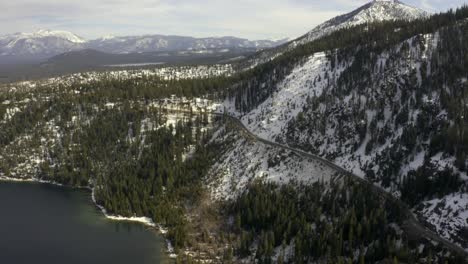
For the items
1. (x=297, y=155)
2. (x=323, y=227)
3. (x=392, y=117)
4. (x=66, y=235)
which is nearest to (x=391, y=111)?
(x=392, y=117)

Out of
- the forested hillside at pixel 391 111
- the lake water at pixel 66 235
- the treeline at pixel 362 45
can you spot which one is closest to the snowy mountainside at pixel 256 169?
the forested hillside at pixel 391 111

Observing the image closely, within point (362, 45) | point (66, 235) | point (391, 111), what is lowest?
point (66, 235)

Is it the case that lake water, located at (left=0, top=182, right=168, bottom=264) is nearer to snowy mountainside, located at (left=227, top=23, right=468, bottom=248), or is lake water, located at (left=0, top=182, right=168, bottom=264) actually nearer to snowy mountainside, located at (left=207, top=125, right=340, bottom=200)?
snowy mountainside, located at (left=207, top=125, right=340, bottom=200)

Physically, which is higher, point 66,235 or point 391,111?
point 391,111

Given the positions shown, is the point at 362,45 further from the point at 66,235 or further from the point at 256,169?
the point at 66,235

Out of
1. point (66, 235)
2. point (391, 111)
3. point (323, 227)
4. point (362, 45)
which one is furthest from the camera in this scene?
point (362, 45)

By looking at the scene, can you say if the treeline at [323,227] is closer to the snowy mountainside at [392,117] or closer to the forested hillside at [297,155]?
the forested hillside at [297,155]
